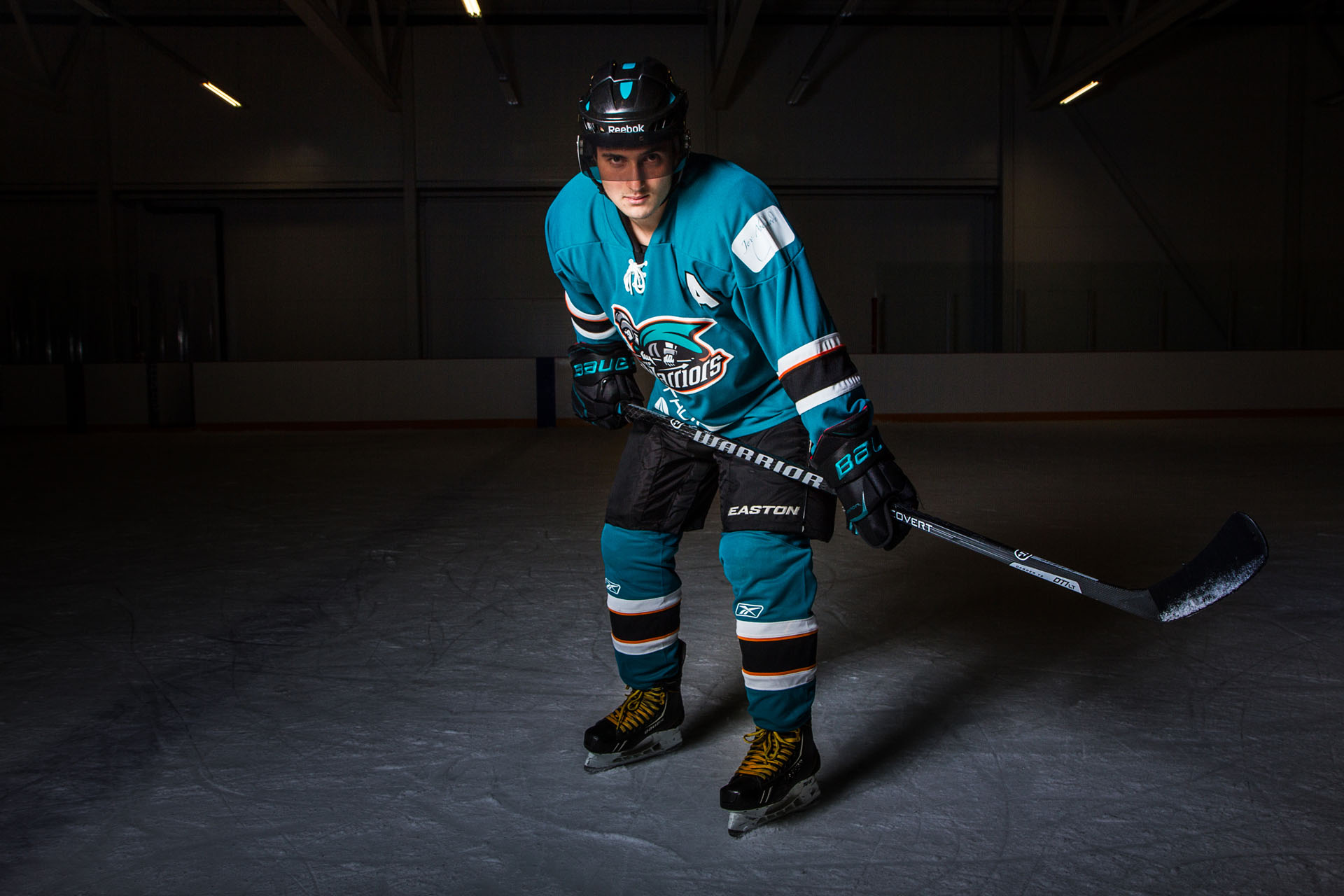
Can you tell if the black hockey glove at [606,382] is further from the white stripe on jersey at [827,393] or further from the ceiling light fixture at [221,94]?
the ceiling light fixture at [221,94]

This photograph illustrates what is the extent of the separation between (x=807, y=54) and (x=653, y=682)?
1192 cm

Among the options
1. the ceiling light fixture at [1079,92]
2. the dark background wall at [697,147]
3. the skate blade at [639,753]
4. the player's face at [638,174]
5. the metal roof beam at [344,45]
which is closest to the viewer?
the player's face at [638,174]

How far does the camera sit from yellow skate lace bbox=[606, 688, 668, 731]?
1993 millimetres

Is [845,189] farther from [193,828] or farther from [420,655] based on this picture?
[193,828]

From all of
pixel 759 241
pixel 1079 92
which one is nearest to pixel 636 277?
pixel 759 241

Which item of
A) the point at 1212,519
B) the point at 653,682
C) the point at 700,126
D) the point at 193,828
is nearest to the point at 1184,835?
the point at 653,682

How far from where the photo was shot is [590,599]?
3.27m

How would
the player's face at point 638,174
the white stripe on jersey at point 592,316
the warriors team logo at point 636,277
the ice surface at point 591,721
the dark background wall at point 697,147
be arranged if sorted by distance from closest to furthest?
the ice surface at point 591,721 → the player's face at point 638,174 → the warriors team logo at point 636,277 → the white stripe on jersey at point 592,316 → the dark background wall at point 697,147

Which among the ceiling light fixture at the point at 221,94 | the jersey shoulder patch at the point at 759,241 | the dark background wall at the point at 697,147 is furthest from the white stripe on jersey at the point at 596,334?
the ceiling light fixture at the point at 221,94

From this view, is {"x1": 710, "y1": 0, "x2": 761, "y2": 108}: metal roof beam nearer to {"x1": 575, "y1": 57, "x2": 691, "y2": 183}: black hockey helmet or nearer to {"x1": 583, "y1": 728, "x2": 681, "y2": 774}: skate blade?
{"x1": 575, "y1": 57, "x2": 691, "y2": 183}: black hockey helmet

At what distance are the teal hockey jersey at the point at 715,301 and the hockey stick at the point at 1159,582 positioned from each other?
122 mm

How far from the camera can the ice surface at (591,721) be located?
5.23 feet

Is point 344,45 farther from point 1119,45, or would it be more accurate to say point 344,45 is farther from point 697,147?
point 1119,45

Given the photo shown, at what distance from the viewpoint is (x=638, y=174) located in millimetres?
1701
